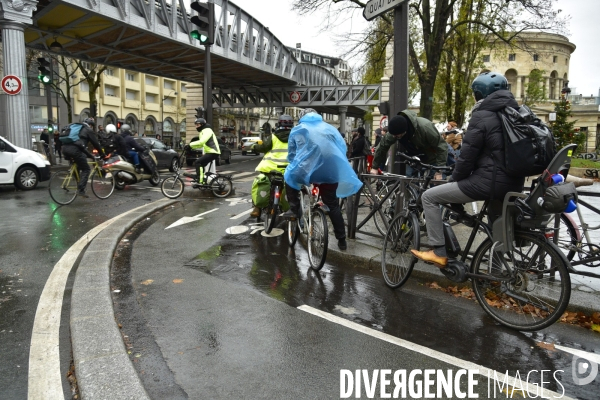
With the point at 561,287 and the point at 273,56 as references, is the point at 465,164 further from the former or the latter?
the point at 273,56

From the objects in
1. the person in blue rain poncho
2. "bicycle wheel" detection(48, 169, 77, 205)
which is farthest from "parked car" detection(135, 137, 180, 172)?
the person in blue rain poncho

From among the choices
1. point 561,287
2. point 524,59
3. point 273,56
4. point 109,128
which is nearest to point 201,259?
point 561,287

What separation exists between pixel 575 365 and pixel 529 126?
1.74 m

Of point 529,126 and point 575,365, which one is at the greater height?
point 529,126

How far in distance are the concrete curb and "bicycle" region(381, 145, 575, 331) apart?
9.29ft

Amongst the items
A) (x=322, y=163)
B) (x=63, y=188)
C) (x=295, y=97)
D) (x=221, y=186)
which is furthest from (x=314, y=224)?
(x=295, y=97)

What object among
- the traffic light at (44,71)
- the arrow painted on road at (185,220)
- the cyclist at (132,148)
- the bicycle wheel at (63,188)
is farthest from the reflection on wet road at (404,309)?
the traffic light at (44,71)

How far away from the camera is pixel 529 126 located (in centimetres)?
359

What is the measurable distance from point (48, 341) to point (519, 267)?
3.68m

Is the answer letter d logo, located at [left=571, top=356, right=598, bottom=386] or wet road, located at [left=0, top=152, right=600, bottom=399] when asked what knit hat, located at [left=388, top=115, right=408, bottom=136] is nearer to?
wet road, located at [left=0, top=152, right=600, bottom=399]

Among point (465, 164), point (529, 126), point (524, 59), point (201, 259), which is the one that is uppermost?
point (524, 59)

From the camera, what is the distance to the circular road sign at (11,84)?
14.9 metres

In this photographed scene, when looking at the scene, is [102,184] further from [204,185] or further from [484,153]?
[484,153]

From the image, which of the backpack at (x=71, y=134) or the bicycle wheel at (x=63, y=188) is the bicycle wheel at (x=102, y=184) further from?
the backpack at (x=71, y=134)
